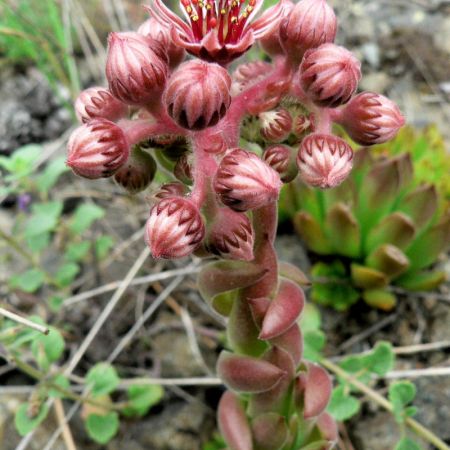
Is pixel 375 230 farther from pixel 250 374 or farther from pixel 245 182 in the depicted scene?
pixel 245 182

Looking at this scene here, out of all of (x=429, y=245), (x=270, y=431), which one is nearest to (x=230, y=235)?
(x=270, y=431)

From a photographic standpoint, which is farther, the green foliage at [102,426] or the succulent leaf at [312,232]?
the succulent leaf at [312,232]

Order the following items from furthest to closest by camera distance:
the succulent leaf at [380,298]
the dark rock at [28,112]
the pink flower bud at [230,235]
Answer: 1. the dark rock at [28,112]
2. the succulent leaf at [380,298]
3. the pink flower bud at [230,235]

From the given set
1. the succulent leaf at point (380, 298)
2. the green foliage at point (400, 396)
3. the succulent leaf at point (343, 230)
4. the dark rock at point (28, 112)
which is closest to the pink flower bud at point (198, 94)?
the green foliage at point (400, 396)

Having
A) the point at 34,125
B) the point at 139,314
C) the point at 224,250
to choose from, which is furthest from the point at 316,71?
the point at 34,125

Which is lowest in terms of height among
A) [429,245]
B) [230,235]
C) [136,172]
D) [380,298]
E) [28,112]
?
[380,298]

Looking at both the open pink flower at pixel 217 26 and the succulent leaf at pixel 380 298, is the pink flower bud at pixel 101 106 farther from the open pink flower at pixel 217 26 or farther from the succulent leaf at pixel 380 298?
the succulent leaf at pixel 380 298
